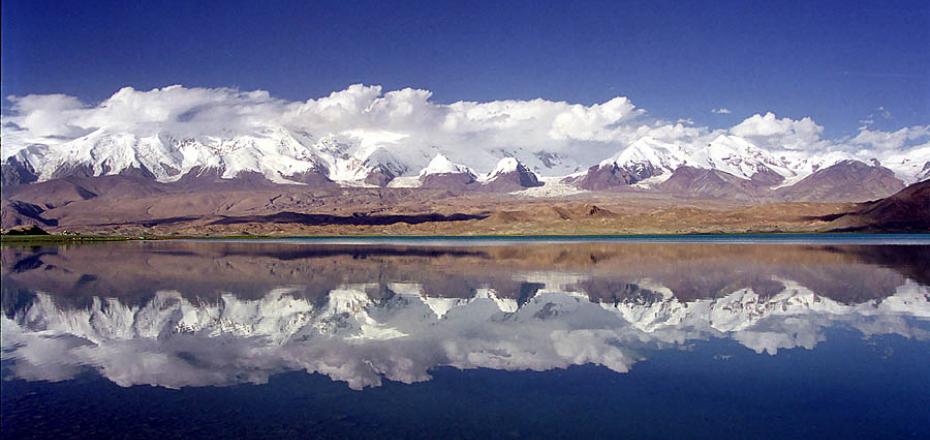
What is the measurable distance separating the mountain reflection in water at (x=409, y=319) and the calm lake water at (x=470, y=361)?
0.20 metres

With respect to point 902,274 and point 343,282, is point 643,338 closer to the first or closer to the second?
point 343,282

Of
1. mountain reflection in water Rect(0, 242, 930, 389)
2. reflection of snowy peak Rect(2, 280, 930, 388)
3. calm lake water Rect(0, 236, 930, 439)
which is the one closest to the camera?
calm lake water Rect(0, 236, 930, 439)

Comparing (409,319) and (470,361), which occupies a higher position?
(470,361)

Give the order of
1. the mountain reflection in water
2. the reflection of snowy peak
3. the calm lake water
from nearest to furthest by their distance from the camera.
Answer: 1. the calm lake water
2. the reflection of snowy peak
3. the mountain reflection in water

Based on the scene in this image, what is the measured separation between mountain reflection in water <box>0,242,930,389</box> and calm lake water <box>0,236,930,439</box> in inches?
8.0

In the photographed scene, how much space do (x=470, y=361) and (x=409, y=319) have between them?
12887 millimetres

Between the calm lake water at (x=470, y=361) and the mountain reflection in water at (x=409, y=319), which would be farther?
the mountain reflection in water at (x=409, y=319)

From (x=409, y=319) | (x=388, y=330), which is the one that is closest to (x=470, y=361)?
(x=388, y=330)

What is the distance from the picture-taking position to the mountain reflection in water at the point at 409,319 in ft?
103

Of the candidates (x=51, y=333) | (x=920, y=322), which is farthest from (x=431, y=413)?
(x=920, y=322)

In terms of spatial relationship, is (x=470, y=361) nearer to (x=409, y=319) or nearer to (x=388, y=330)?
(x=388, y=330)

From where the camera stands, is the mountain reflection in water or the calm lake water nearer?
the calm lake water

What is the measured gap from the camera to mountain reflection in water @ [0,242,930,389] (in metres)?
31.3

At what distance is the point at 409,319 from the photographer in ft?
144
